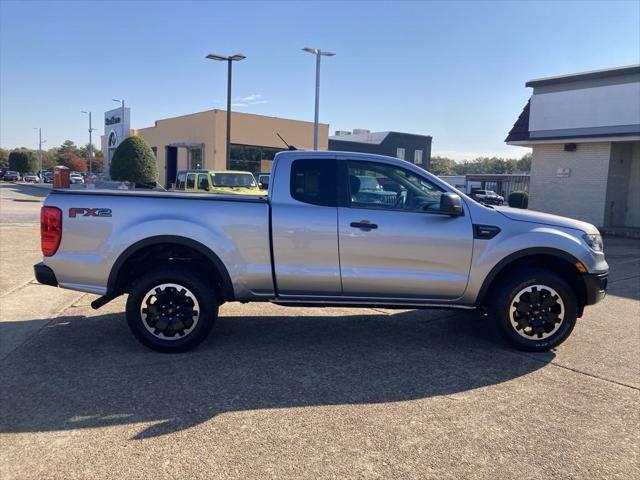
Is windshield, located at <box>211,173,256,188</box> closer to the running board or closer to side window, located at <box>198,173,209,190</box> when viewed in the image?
side window, located at <box>198,173,209,190</box>

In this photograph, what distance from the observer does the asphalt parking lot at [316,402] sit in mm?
3248

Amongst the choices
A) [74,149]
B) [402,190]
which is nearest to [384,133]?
[402,190]

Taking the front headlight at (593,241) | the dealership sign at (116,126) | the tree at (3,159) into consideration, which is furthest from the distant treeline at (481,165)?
the front headlight at (593,241)

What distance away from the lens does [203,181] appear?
1641cm

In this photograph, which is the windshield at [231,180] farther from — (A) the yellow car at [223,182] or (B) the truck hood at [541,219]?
(B) the truck hood at [541,219]

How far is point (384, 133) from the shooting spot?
5512cm

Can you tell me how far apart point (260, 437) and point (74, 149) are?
153 m

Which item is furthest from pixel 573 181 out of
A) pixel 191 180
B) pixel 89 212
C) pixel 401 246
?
pixel 89 212

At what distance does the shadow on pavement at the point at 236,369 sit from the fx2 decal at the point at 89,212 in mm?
1320

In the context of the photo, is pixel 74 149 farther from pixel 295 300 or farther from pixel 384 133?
pixel 295 300

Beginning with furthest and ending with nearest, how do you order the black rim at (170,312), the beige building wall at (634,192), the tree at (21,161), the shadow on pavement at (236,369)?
the tree at (21,161)
the beige building wall at (634,192)
the black rim at (170,312)
the shadow on pavement at (236,369)

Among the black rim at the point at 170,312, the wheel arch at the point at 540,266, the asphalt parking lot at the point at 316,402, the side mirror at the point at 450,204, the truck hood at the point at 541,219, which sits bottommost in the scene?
the asphalt parking lot at the point at 316,402

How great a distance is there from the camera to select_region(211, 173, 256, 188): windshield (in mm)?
16422

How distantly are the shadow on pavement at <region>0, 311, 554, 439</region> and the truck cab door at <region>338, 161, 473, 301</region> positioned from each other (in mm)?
677
